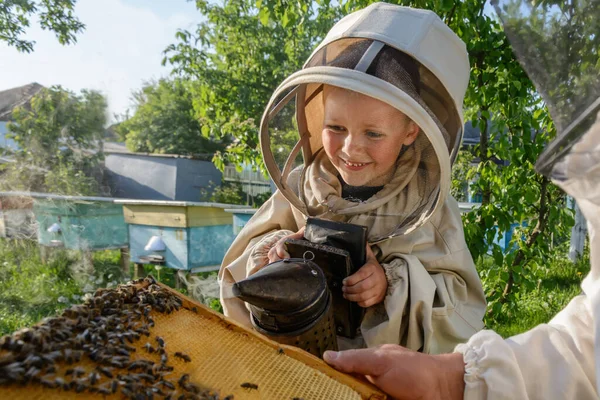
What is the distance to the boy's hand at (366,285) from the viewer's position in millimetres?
1376

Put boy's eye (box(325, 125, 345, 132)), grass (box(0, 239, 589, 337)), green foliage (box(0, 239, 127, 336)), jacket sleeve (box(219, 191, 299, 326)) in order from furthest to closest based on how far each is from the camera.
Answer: green foliage (box(0, 239, 127, 336)) → grass (box(0, 239, 589, 337)) → jacket sleeve (box(219, 191, 299, 326)) → boy's eye (box(325, 125, 345, 132))

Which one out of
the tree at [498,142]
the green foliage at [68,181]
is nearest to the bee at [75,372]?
the tree at [498,142]

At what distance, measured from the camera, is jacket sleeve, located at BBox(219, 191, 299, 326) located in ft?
5.62

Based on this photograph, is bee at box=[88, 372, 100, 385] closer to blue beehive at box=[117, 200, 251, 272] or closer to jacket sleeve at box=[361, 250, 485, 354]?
jacket sleeve at box=[361, 250, 485, 354]

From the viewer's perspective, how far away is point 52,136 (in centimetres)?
784

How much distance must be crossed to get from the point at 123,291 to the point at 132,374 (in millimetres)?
346

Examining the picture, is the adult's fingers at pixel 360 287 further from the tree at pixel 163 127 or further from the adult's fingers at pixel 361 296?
A: the tree at pixel 163 127

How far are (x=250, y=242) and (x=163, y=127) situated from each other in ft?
97.1

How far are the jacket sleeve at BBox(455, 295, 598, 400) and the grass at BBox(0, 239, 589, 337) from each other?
262 cm

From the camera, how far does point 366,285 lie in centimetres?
138

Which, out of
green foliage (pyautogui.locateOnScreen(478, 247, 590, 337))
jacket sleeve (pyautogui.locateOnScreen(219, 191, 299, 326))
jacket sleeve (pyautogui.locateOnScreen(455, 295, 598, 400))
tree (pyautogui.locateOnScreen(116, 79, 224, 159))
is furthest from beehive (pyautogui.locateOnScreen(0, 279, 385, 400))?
tree (pyautogui.locateOnScreen(116, 79, 224, 159))

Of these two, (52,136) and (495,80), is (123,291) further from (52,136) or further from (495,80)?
(52,136)

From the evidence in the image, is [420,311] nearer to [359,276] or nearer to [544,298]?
[359,276]

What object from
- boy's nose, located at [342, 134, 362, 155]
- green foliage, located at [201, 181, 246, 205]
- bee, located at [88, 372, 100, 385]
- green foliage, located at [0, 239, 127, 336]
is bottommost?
green foliage, located at [0, 239, 127, 336]
